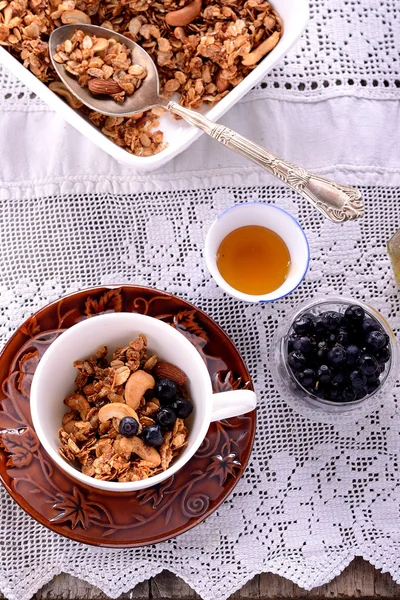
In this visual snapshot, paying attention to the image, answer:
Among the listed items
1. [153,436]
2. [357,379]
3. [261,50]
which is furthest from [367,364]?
[261,50]

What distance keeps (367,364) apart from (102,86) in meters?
0.67

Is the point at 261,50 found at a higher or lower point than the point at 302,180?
higher

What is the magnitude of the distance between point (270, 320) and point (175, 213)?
28cm

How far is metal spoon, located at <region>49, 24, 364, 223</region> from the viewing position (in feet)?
4.15

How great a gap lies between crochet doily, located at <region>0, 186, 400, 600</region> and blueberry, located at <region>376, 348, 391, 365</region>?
0.65 feet

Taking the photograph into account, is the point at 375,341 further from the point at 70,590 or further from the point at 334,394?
the point at 70,590

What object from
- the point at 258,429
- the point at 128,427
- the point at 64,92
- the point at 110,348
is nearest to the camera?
the point at 128,427

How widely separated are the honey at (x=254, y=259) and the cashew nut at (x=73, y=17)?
1.55 feet

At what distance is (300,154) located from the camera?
147cm

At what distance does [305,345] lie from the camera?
49.2 inches

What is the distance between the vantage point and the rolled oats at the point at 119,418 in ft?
3.60

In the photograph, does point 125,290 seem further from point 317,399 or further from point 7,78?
point 7,78

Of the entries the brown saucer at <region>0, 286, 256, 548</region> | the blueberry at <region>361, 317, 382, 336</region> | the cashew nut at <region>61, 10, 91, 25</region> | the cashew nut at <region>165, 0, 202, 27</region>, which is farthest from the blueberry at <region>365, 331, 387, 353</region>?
the cashew nut at <region>61, 10, 91, 25</region>

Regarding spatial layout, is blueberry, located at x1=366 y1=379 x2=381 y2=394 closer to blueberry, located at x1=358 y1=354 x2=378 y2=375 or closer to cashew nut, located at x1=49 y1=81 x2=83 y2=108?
blueberry, located at x1=358 y1=354 x2=378 y2=375
